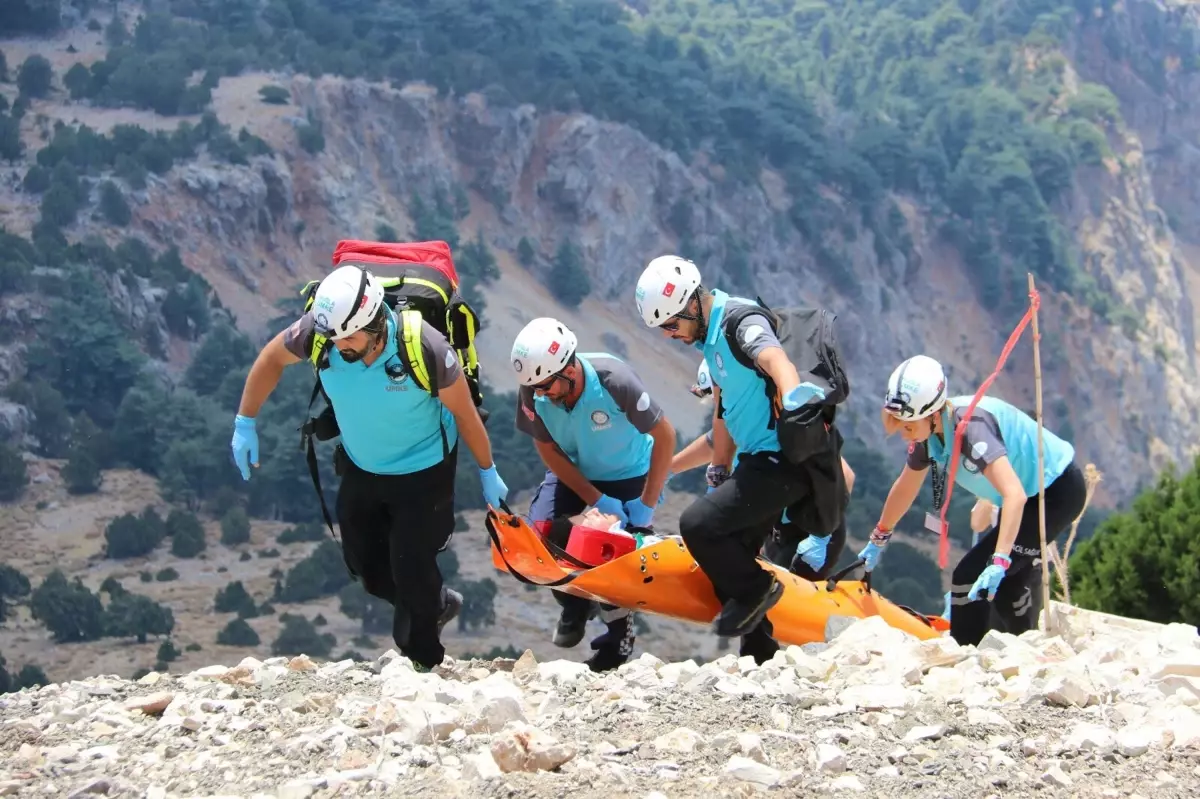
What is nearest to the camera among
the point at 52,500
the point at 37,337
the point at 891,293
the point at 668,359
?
the point at 52,500

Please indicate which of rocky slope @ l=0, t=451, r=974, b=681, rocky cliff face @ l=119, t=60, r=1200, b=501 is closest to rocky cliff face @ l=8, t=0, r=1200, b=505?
rocky cliff face @ l=119, t=60, r=1200, b=501

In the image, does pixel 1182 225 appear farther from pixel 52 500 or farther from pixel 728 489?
pixel 728 489

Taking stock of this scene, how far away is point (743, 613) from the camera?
7.25 m

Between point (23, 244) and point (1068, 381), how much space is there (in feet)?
168

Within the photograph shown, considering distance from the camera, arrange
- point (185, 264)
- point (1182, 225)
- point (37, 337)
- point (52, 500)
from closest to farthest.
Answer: point (52, 500) → point (37, 337) → point (185, 264) → point (1182, 225)

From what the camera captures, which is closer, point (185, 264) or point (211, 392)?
point (211, 392)

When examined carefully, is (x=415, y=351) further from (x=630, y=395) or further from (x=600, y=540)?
(x=600, y=540)

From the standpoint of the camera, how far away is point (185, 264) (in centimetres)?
5447

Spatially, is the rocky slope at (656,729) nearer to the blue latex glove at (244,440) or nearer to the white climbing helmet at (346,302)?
the blue latex glove at (244,440)

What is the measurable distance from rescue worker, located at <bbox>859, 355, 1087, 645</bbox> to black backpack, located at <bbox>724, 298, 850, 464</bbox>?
30 cm

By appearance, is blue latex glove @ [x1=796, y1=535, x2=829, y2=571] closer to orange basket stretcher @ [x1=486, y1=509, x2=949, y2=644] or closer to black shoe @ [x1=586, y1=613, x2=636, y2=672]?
orange basket stretcher @ [x1=486, y1=509, x2=949, y2=644]

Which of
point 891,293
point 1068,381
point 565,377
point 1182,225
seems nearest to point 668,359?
point 891,293

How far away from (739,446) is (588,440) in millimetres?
820

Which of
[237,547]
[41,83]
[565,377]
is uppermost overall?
[565,377]
